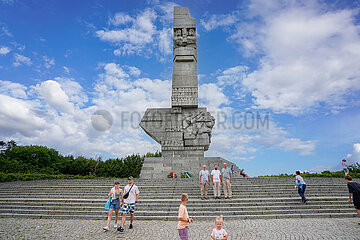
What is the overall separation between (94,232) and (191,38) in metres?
17.8

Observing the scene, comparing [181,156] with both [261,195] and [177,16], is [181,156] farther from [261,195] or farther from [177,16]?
[177,16]

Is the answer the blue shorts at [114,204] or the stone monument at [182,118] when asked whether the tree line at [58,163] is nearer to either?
the stone monument at [182,118]

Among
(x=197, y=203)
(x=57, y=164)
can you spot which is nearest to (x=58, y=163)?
(x=57, y=164)

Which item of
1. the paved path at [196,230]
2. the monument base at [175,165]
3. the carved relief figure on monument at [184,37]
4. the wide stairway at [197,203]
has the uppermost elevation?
the carved relief figure on monument at [184,37]

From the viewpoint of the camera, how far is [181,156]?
59.9 ft

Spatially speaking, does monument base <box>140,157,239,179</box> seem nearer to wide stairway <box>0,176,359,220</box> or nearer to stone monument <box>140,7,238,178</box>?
stone monument <box>140,7,238,178</box>

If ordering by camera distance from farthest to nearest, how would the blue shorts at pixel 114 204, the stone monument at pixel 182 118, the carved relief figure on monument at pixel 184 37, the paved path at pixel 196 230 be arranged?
the carved relief figure on monument at pixel 184 37 → the stone monument at pixel 182 118 → the blue shorts at pixel 114 204 → the paved path at pixel 196 230

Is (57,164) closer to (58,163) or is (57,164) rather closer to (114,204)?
(58,163)

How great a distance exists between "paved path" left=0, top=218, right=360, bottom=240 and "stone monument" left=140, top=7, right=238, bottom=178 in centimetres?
941

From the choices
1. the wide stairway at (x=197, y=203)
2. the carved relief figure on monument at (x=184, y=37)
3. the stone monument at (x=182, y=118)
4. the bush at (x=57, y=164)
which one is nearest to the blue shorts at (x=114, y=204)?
the wide stairway at (x=197, y=203)

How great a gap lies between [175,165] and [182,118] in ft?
14.1

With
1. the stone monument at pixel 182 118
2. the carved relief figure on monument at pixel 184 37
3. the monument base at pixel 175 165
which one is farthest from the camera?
the carved relief figure on monument at pixel 184 37

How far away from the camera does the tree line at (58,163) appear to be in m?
27.7

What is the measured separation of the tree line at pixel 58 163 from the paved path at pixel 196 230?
20.1 metres
